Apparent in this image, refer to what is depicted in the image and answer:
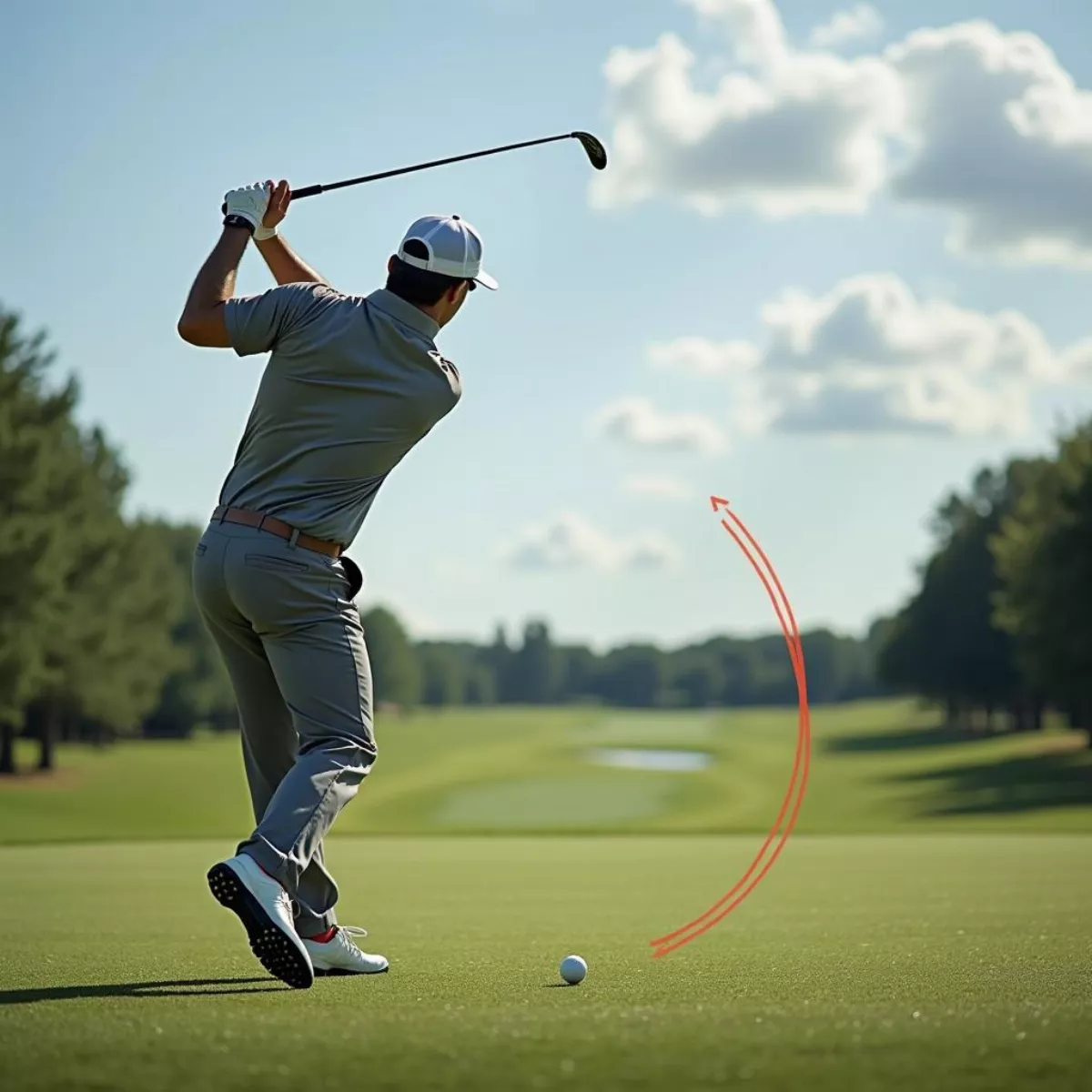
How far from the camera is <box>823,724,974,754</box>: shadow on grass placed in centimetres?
7094

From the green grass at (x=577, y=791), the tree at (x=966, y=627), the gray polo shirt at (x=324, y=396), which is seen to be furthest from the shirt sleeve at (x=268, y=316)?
the tree at (x=966, y=627)

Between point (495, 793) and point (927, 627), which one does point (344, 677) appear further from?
point (927, 627)

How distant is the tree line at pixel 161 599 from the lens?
1485 inches

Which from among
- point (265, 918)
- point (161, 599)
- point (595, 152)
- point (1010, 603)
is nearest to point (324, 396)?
point (265, 918)

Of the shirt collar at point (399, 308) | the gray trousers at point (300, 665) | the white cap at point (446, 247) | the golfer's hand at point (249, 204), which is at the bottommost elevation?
the gray trousers at point (300, 665)

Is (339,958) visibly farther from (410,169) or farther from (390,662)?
(390,662)

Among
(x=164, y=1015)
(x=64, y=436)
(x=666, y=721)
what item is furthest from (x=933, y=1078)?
(x=666, y=721)

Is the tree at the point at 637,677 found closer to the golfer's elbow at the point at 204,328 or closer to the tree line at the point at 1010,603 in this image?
the tree line at the point at 1010,603

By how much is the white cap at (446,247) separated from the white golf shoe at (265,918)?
6.85 ft

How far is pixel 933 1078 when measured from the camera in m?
3.47

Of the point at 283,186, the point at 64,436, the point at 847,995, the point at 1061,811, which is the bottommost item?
the point at 1061,811

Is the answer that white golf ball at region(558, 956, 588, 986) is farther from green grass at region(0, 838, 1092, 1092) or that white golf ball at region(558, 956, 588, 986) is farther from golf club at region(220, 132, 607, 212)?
golf club at region(220, 132, 607, 212)

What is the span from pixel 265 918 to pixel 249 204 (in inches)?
95.4

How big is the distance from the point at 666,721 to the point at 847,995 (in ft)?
335
